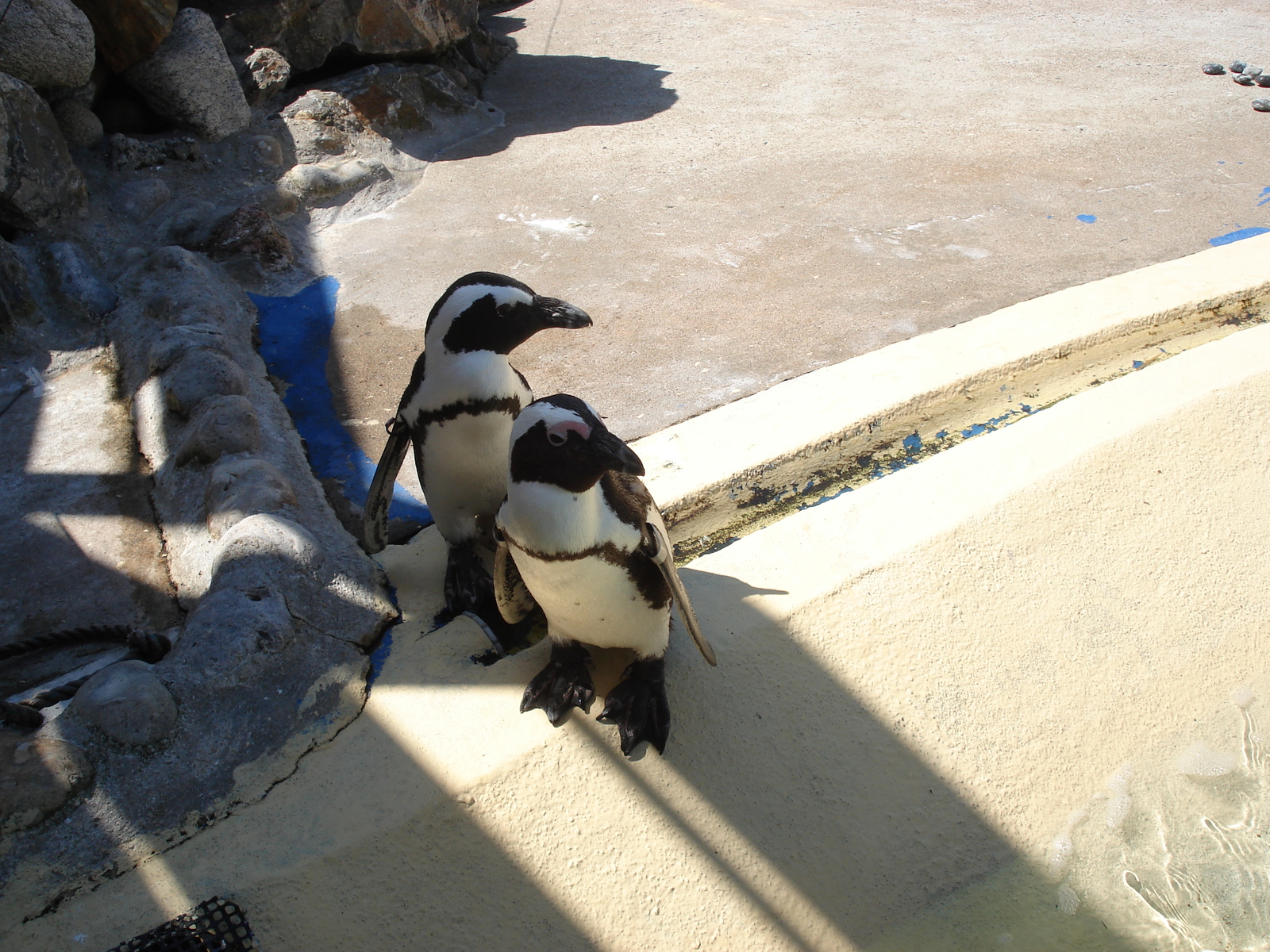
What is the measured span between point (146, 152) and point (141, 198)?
34 cm

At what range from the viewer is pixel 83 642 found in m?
2.08

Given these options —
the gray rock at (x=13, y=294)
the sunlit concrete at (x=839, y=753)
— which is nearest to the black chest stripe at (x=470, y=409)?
the sunlit concrete at (x=839, y=753)

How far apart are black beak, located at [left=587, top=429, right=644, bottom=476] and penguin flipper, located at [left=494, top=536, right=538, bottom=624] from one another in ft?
1.20

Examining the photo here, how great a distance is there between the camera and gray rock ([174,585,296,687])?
1826 mm

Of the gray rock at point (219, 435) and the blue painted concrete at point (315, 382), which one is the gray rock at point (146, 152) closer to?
the blue painted concrete at point (315, 382)

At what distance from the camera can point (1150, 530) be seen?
2.43 metres

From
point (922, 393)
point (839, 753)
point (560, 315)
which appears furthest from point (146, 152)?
point (839, 753)

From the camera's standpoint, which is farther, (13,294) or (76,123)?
(76,123)

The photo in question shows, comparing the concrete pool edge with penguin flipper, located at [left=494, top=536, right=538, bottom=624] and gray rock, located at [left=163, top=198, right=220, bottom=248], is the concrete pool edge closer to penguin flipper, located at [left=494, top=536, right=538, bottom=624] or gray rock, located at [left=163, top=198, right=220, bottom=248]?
penguin flipper, located at [left=494, top=536, right=538, bottom=624]

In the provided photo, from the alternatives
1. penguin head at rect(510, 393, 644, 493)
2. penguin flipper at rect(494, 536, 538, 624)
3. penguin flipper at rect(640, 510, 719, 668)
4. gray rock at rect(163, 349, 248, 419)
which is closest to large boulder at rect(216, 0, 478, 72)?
gray rock at rect(163, 349, 248, 419)

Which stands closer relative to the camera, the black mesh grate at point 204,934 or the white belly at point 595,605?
the black mesh grate at point 204,934

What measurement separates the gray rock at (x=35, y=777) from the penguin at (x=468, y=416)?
802 millimetres

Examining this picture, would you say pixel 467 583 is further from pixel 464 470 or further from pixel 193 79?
pixel 193 79

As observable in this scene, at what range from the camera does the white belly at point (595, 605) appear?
167cm
